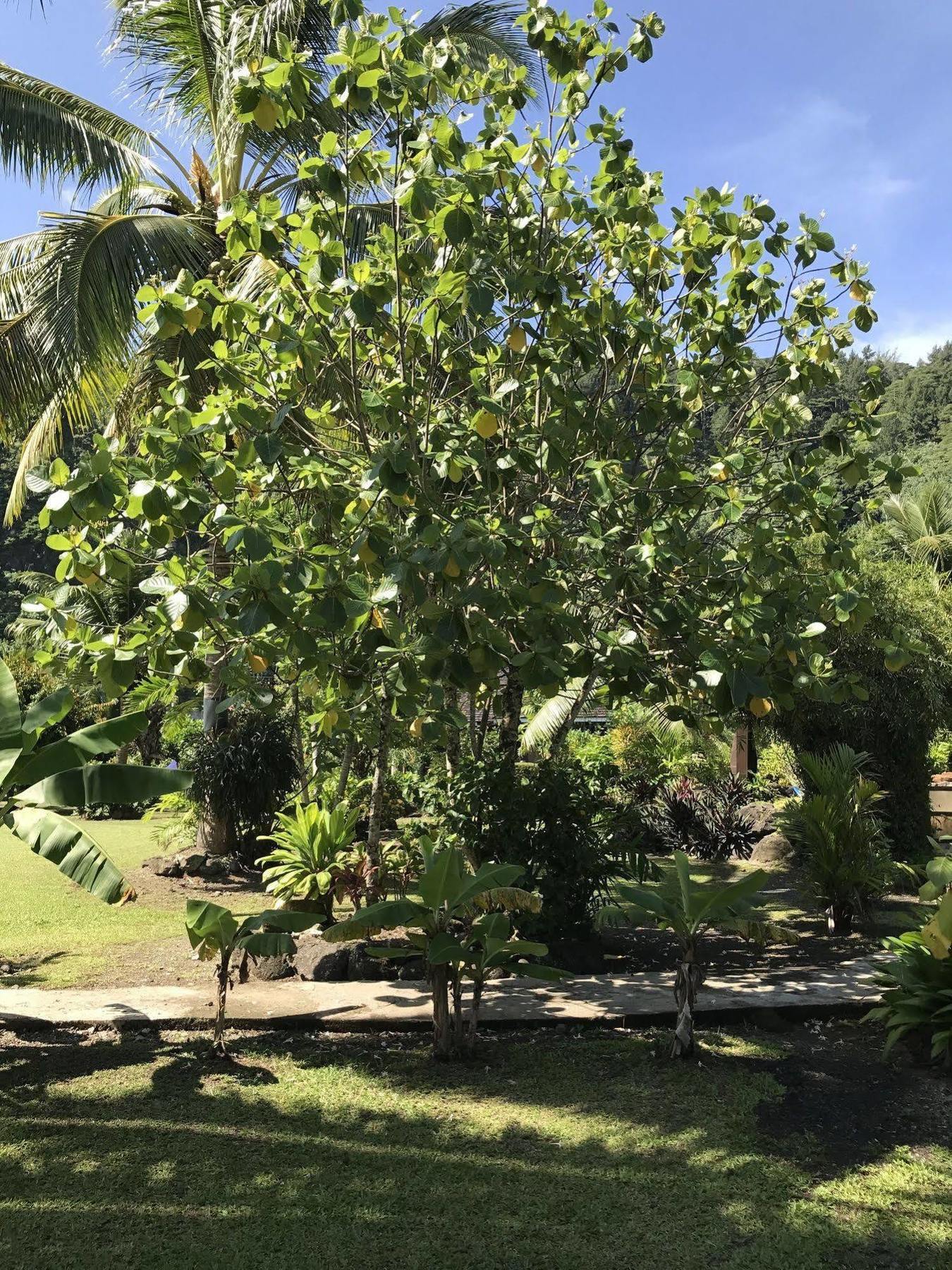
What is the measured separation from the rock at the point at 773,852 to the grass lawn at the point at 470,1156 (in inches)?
324

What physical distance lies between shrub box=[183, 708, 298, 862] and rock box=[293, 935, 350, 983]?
4.98 metres

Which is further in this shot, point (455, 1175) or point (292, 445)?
point (292, 445)

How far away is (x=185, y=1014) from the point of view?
5859 millimetres

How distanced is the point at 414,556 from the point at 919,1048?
3.94 m

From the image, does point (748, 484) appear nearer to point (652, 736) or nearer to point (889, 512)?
point (652, 736)

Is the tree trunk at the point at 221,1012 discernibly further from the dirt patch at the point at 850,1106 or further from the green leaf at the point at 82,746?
the dirt patch at the point at 850,1106

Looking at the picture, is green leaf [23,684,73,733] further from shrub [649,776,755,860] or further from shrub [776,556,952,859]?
shrub [649,776,755,860]

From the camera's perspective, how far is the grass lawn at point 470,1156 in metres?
3.48

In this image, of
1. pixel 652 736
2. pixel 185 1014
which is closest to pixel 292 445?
pixel 185 1014

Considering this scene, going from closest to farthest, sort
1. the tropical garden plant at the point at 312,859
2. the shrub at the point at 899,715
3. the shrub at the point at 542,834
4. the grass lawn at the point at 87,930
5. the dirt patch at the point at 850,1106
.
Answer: the dirt patch at the point at 850,1106 < the grass lawn at the point at 87,930 < the shrub at the point at 542,834 < the tropical garden plant at the point at 312,859 < the shrub at the point at 899,715

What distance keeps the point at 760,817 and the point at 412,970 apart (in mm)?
9229

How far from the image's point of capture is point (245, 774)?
11898mm

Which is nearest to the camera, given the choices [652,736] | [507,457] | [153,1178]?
[153,1178]

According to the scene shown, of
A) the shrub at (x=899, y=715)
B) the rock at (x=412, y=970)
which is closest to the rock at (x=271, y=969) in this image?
the rock at (x=412, y=970)
